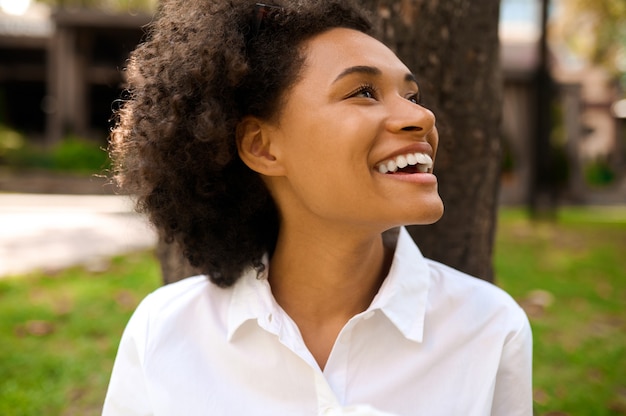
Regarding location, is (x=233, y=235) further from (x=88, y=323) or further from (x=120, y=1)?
(x=120, y=1)

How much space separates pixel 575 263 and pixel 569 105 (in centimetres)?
1203

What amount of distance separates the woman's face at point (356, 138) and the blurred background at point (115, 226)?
917 mm

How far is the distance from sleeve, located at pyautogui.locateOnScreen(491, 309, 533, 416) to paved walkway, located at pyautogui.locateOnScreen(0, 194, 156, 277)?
325cm

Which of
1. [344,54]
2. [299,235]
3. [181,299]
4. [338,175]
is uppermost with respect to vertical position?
[344,54]

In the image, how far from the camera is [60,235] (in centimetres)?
873

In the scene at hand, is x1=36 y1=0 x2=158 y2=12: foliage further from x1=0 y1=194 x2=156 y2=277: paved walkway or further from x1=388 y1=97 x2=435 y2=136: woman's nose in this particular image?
x1=388 y1=97 x2=435 y2=136: woman's nose

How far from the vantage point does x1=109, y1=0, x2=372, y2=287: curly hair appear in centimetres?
196

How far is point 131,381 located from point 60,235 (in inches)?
289

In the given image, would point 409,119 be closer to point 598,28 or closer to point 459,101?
point 459,101

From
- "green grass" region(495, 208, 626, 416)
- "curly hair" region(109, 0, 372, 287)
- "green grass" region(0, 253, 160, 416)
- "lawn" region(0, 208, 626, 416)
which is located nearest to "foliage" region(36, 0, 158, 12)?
"green grass" region(495, 208, 626, 416)

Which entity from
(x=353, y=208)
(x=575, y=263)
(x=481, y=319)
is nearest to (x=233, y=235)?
(x=353, y=208)

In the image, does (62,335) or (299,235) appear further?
(62,335)

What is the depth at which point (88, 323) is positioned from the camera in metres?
4.56

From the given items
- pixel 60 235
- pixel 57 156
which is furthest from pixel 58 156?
pixel 60 235
